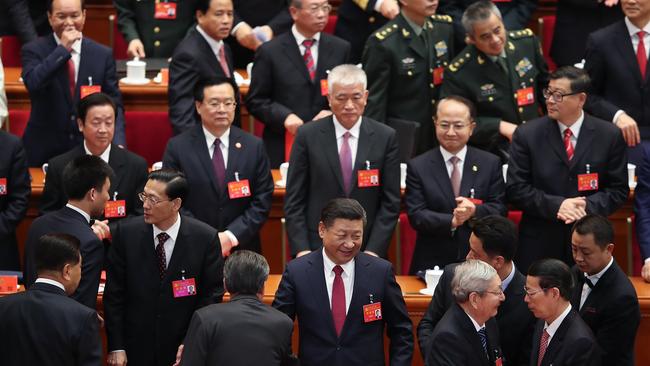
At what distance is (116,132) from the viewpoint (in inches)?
254

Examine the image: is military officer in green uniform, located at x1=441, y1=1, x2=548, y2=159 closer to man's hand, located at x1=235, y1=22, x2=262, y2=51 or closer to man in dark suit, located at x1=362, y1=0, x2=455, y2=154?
man in dark suit, located at x1=362, y1=0, x2=455, y2=154

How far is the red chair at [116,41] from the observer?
8188mm

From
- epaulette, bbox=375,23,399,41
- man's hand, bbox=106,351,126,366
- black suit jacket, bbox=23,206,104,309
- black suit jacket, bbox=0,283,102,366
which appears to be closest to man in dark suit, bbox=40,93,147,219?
black suit jacket, bbox=23,206,104,309

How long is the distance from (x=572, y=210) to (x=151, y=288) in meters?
2.03

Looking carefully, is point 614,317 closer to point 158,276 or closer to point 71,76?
point 158,276

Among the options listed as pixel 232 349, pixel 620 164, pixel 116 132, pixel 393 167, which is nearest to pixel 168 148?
pixel 116 132

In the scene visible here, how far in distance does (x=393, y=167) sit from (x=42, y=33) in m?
3.14

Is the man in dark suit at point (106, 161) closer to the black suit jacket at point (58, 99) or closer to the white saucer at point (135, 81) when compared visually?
the black suit jacket at point (58, 99)

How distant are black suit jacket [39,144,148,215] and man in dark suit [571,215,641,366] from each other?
204cm

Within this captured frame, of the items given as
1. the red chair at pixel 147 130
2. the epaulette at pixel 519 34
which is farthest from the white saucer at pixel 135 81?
the epaulette at pixel 519 34

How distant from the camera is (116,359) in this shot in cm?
506

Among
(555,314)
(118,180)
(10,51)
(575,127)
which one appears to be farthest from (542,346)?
(10,51)

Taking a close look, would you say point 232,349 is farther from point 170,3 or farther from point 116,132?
point 170,3

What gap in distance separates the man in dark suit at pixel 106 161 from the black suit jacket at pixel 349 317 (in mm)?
1064
